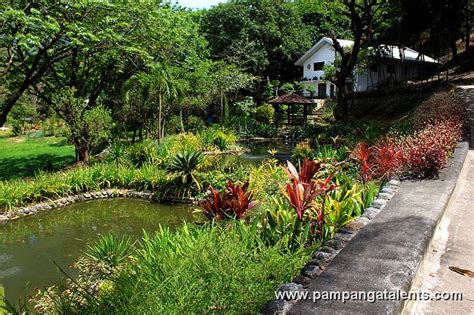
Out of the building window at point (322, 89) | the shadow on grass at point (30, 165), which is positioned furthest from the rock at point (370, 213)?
the building window at point (322, 89)

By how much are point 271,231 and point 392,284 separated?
2265 millimetres

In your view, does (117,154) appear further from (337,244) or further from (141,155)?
(337,244)

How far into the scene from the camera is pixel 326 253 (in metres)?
3.36

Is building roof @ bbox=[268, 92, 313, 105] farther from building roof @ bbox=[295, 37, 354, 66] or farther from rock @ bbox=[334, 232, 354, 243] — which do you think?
rock @ bbox=[334, 232, 354, 243]

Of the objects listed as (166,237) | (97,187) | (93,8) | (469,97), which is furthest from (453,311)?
(469,97)

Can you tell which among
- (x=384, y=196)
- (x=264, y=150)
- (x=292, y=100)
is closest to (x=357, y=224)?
(x=384, y=196)

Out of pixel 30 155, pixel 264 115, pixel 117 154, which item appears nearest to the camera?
pixel 117 154

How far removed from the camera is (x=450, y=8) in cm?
2192

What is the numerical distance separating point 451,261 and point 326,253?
1.06 m

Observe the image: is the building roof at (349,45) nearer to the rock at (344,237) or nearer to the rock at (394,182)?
the rock at (394,182)

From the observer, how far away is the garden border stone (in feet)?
7.63

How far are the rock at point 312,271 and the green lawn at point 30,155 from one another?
490 inches

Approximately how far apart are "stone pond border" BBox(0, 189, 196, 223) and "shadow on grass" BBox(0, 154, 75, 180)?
3062mm

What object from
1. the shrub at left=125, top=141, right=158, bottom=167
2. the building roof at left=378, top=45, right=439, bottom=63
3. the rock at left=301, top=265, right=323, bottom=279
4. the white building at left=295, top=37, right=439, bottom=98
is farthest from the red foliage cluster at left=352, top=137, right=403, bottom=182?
the white building at left=295, top=37, right=439, bottom=98
